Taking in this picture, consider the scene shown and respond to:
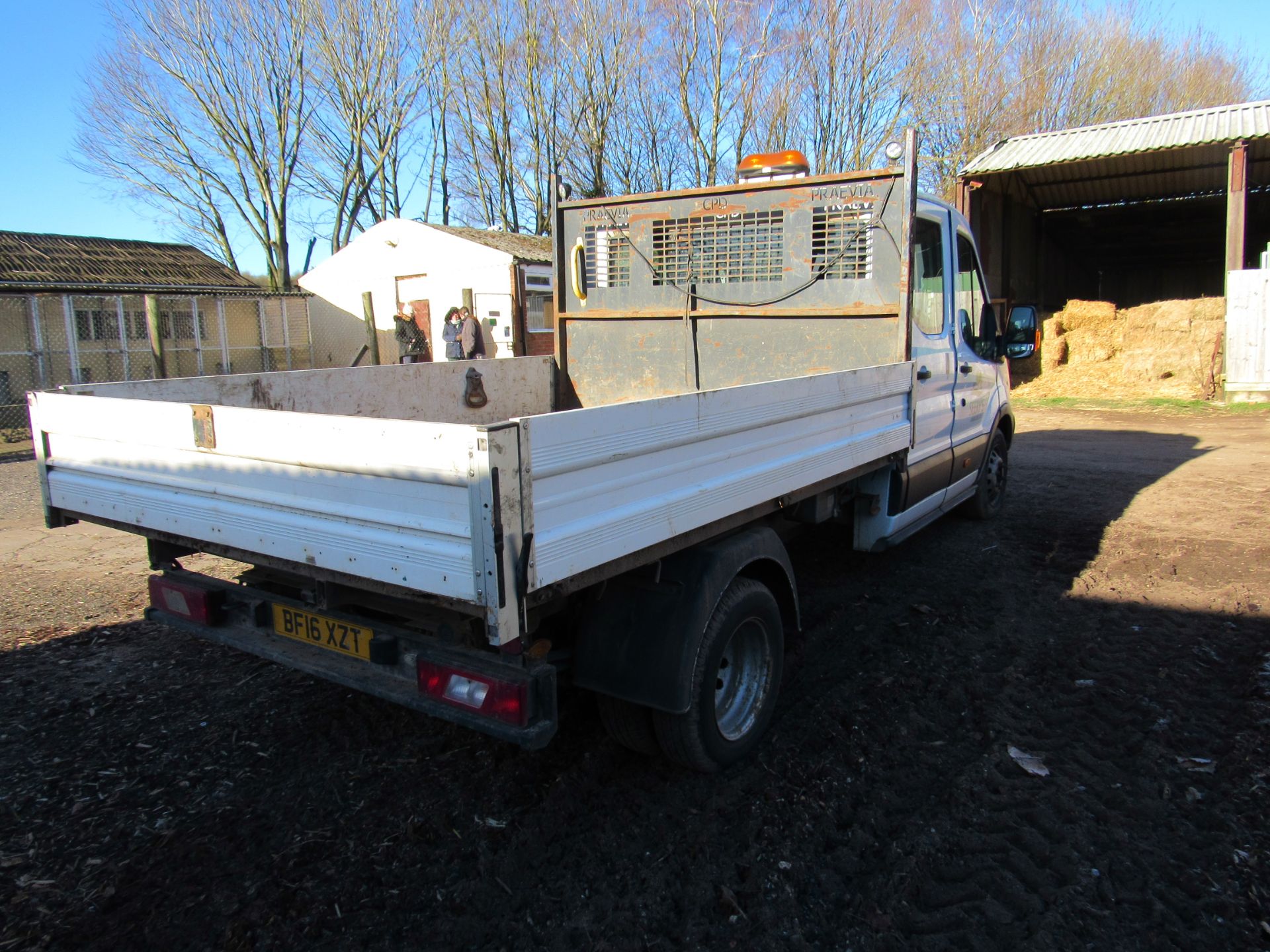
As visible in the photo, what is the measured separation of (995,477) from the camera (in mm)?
6938

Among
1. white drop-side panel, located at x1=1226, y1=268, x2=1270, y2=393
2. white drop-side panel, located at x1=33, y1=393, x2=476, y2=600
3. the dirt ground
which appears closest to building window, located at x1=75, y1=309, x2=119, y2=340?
the dirt ground

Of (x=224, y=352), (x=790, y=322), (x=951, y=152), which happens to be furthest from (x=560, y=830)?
(x=951, y=152)

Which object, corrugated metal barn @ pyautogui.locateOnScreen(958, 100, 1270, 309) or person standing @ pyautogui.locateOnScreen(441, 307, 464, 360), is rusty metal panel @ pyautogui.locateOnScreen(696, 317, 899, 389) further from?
corrugated metal barn @ pyautogui.locateOnScreen(958, 100, 1270, 309)

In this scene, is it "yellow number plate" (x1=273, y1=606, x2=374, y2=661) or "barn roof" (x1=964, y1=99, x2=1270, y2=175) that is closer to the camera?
"yellow number plate" (x1=273, y1=606, x2=374, y2=661)

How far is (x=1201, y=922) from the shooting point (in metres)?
2.44

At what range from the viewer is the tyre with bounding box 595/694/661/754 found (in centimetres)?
310

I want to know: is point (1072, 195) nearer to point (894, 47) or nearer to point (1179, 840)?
point (894, 47)

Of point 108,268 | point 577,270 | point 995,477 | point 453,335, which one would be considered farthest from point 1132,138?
point 108,268

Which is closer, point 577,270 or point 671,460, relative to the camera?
point 671,460

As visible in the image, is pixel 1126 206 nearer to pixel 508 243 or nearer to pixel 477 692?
pixel 508 243

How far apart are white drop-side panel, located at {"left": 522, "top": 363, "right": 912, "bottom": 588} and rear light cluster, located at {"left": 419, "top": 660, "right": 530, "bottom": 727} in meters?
0.42

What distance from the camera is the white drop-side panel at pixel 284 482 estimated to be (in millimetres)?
2312

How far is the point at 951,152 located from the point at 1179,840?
26081 mm

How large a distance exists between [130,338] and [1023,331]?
51.8 feet
